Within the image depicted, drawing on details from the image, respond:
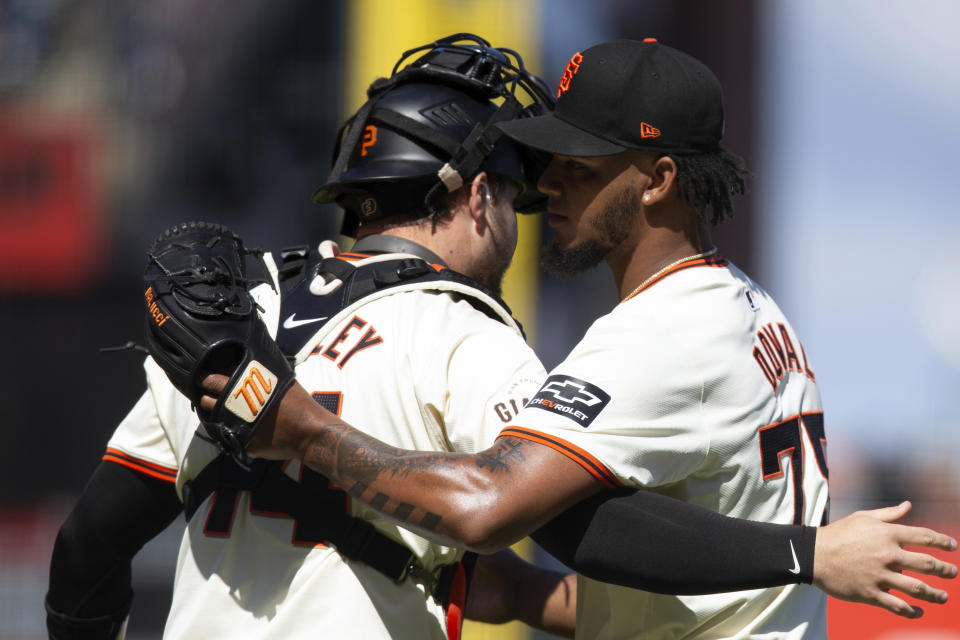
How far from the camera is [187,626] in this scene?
2615 mm

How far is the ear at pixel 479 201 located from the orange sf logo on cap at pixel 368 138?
300 millimetres

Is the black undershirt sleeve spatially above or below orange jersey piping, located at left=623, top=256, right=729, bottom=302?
below

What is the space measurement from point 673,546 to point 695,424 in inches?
10.6

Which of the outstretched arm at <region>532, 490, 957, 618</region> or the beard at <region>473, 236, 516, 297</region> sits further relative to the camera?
the beard at <region>473, 236, 516, 297</region>

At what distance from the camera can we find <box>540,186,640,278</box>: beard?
269 cm

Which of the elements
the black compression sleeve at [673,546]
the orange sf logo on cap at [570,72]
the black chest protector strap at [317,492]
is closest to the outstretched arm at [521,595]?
the black chest protector strap at [317,492]

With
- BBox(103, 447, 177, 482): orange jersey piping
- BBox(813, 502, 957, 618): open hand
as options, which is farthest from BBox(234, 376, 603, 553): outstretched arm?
BBox(103, 447, 177, 482): orange jersey piping

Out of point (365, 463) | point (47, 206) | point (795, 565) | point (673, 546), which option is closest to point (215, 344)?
point (365, 463)

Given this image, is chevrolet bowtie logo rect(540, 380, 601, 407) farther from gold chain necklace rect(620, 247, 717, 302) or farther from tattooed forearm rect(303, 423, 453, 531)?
gold chain necklace rect(620, 247, 717, 302)

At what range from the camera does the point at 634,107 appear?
104 inches

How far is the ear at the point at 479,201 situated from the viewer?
3.10 meters

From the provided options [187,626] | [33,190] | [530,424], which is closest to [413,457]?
[530,424]

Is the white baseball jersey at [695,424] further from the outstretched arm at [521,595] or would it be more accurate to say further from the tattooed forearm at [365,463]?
the outstretched arm at [521,595]

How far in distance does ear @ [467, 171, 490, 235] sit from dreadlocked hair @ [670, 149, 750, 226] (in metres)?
0.65
